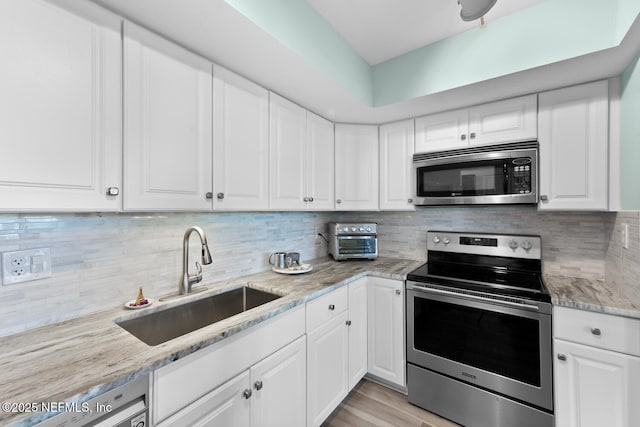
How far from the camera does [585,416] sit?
1.38 m

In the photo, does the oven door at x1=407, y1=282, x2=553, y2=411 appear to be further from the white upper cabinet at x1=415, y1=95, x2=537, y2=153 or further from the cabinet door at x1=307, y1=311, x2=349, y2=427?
the white upper cabinet at x1=415, y1=95, x2=537, y2=153

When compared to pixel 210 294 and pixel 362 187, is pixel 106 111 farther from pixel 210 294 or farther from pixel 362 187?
pixel 362 187

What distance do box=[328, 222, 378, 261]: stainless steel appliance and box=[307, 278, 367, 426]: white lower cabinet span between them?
43 centimetres

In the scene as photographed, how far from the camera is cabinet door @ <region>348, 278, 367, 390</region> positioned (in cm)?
191

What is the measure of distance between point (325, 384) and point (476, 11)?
2037 millimetres

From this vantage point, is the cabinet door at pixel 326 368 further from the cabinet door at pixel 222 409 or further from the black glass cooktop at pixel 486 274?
the black glass cooktop at pixel 486 274

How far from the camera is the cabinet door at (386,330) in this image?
6.42 ft

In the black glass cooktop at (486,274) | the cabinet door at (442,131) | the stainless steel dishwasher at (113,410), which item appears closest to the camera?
the stainless steel dishwasher at (113,410)

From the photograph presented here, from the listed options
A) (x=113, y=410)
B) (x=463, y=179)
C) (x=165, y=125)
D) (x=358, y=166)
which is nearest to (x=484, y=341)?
(x=463, y=179)

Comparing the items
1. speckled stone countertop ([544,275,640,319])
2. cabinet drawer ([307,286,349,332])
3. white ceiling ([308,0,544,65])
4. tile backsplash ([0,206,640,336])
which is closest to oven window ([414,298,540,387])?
speckled stone countertop ([544,275,640,319])

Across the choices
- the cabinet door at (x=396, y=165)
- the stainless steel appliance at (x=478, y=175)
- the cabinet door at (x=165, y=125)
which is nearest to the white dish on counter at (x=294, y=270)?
the cabinet door at (x=165, y=125)

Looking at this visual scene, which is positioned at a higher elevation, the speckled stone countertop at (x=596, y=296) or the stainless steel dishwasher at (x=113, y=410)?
the speckled stone countertop at (x=596, y=296)

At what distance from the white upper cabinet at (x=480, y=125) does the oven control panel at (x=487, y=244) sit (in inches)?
28.9

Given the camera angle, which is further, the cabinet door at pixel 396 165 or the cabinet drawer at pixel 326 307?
the cabinet door at pixel 396 165
